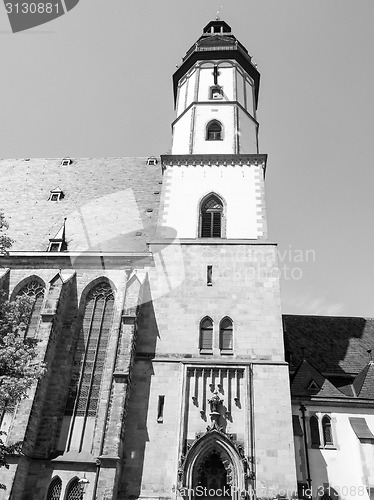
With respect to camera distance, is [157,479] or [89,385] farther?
[89,385]

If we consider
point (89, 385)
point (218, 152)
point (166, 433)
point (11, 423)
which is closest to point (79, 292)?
point (89, 385)

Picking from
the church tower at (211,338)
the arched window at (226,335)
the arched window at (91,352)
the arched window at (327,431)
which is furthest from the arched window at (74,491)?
the arched window at (327,431)

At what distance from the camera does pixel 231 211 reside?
773 inches

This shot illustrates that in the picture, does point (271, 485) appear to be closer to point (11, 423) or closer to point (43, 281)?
point (11, 423)

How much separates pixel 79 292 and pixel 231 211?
697 centimetres

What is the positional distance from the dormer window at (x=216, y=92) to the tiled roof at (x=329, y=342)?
11.7 meters

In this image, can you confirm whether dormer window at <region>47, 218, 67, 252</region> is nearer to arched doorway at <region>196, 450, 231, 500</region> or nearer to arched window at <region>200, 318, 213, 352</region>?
arched window at <region>200, 318, 213, 352</region>

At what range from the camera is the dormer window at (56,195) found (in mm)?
22844

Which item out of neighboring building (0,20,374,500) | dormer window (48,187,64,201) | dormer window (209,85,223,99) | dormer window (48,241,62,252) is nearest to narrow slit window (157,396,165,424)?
neighboring building (0,20,374,500)

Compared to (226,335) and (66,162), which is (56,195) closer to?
(66,162)

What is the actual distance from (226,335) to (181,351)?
1.68 metres

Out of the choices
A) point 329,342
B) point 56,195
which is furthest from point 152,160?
point 329,342

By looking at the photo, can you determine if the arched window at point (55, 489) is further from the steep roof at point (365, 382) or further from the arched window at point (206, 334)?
the steep roof at point (365, 382)

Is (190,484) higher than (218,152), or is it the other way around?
(218,152)
